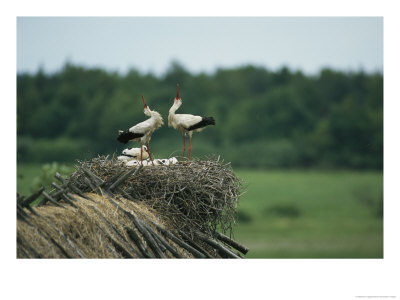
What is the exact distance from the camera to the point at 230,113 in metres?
43.2

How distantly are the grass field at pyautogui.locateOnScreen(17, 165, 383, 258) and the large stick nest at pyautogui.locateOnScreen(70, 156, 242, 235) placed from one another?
98.8 ft

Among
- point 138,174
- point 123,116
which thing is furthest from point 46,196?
point 123,116

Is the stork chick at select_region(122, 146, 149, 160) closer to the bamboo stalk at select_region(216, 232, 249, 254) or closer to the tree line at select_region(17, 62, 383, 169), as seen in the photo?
the bamboo stalk at select_region(216, 232, 249, 254)

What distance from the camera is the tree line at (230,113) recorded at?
1680cm

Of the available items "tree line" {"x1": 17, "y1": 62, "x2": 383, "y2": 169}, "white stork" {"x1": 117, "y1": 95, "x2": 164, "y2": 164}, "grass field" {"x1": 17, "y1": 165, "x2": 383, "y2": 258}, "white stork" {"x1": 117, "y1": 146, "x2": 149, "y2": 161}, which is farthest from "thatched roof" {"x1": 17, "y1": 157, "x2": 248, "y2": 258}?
"grass field" {"x1": 17, "y1": 165, "x2": 383, "y2": 258}

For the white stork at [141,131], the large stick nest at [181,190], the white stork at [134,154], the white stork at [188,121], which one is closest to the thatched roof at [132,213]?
the large stick nest at [181,190]

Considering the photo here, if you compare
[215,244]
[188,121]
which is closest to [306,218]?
[188,121]

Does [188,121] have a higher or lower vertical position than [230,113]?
lower

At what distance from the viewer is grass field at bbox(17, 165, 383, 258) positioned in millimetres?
40950

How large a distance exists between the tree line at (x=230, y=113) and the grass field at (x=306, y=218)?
5850mm

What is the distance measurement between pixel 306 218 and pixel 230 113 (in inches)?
684

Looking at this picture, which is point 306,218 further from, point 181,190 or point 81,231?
point 81,231

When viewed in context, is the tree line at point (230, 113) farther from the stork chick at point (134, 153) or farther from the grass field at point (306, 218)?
the grass field at point (306, 218)
